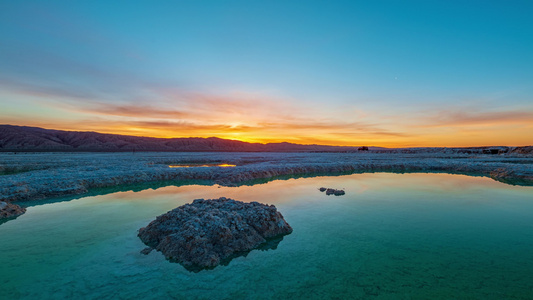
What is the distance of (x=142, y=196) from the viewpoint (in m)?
16.0

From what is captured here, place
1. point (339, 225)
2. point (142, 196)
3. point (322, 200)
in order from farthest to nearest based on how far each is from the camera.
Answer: point (142, 196), point (322, 200), point (339, 225)

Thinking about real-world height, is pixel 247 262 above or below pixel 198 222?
below

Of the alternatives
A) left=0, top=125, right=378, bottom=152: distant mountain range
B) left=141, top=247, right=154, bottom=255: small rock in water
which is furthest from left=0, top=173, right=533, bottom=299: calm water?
left=0, top=125, right=378, bottom=152: distant mountain range

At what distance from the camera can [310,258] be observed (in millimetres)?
7203

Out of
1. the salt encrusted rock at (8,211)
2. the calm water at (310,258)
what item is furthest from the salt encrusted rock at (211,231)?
the salt encrusted rock at (8,211)

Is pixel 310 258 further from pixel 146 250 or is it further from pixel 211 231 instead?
pixel 146 250

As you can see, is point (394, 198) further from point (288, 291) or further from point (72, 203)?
point (72, 203)

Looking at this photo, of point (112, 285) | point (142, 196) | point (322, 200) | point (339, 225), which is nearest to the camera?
point (112, 285)

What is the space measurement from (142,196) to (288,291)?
13617 millimetres

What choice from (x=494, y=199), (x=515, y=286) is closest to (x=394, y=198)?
(x=494, y=199)

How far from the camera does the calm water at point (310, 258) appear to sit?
5.58 m

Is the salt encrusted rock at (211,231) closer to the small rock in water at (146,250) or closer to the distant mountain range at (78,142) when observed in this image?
the small rock in water at (146,250)

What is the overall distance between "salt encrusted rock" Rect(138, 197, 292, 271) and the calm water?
400 millimetres

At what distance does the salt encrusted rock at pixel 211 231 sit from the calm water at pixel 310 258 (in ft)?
1.31
